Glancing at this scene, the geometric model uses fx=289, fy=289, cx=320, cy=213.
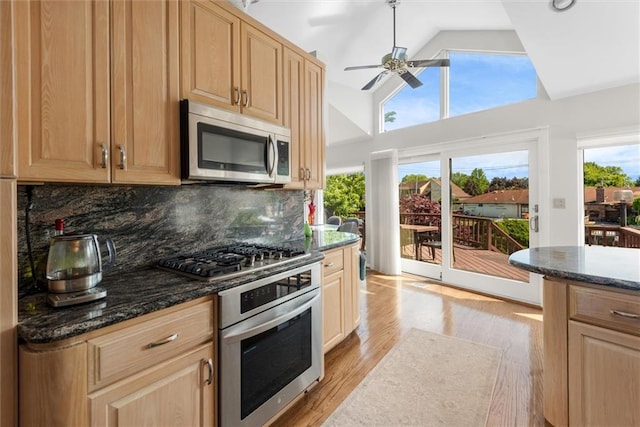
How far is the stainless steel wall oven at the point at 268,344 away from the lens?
1.32m

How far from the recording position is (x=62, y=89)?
3.58 feet

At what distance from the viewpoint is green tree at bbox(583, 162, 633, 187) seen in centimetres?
294

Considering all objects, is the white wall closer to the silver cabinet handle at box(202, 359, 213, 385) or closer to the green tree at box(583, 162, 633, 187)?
the green tree at box(583, 162, 633, 187)

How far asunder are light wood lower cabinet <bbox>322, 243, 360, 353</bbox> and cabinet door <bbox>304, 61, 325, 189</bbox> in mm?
638

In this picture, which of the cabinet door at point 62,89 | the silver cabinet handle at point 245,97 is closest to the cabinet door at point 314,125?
the silver cabinet handle at point 245,97

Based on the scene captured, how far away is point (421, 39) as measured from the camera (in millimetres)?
4305

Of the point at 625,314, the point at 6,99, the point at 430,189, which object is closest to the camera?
the point at 6,99

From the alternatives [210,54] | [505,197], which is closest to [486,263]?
[505,197]

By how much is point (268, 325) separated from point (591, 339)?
154cm

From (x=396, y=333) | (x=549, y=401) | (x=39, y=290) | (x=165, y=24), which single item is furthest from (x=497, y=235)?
(x=39, y=290)

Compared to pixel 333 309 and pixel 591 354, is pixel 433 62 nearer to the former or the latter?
pixel 333 309

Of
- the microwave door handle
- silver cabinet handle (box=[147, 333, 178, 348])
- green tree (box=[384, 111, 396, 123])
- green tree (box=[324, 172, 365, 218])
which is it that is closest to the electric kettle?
silver cabinet handle (box=[147, 333, 178, 348])

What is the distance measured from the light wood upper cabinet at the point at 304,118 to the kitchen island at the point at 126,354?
1104mm

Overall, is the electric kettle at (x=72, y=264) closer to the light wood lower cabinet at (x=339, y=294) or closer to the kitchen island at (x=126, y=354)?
the kitchen island at (x=126, y=354)
